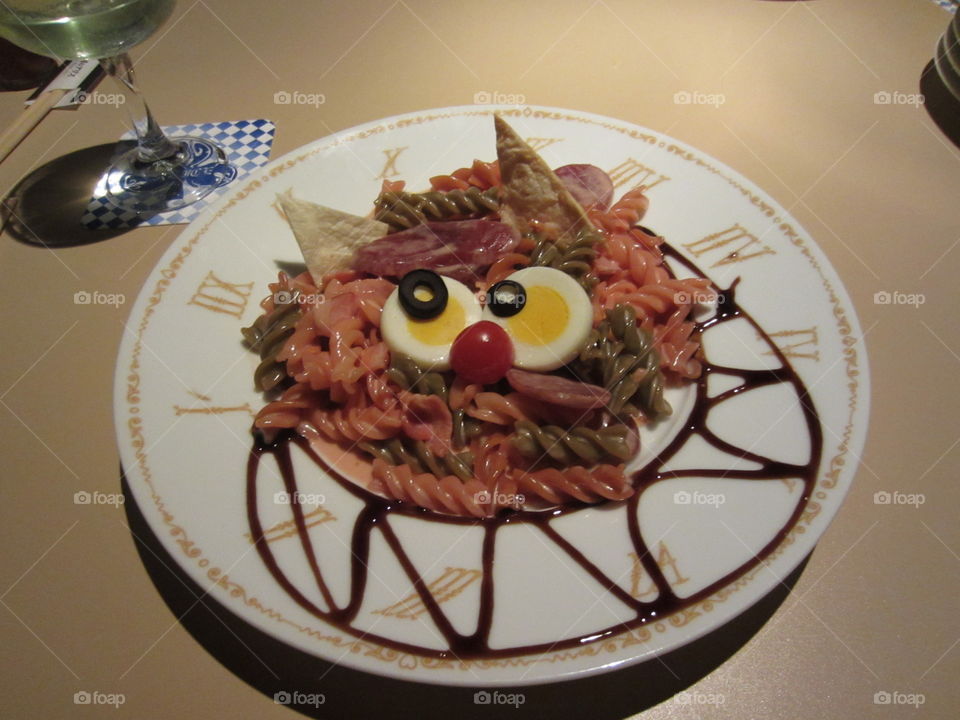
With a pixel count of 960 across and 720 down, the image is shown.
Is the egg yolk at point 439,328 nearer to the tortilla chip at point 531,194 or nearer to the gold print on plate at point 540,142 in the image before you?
the tortilla chip at point 531,194

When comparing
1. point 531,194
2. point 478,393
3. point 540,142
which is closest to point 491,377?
point 478,393

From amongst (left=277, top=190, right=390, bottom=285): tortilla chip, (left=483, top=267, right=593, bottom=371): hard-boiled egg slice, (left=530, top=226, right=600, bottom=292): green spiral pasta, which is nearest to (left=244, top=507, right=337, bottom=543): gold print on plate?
(left=483, top=267, right=593, bottom=371): hard-boiled egg slice

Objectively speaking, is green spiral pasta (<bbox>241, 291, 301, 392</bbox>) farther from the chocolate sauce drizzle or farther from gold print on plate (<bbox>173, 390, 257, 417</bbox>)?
the chocolate sauce drizzle

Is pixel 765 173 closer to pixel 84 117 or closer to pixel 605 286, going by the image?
pixel 605 286

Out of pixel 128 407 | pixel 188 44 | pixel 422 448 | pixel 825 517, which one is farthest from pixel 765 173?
pixel 188 44

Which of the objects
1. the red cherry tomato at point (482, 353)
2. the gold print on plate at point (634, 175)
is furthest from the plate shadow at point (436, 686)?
the gold print on plate at point (634, 175)

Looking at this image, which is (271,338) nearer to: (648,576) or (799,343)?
(648,576)
